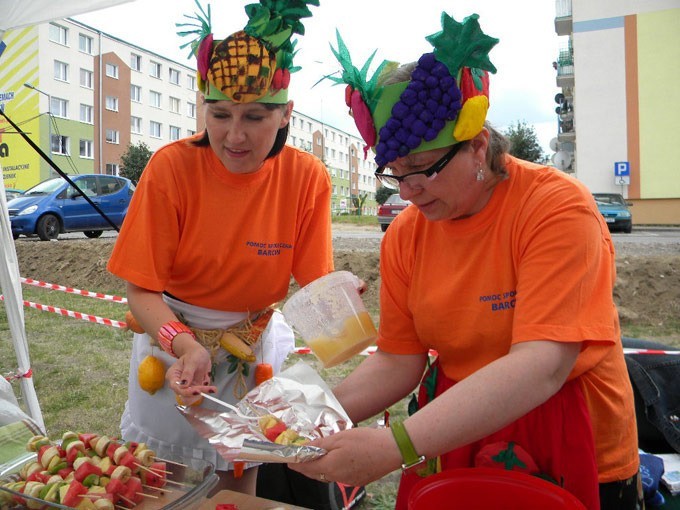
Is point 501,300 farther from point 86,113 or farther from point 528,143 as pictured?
point 86,113

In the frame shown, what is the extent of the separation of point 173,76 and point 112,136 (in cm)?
807

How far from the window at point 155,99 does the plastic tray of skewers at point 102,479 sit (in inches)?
1630

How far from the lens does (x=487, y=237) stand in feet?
4.59

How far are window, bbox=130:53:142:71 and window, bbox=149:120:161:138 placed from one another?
3.48 meters

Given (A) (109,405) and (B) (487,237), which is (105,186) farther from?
(B) (487,237)

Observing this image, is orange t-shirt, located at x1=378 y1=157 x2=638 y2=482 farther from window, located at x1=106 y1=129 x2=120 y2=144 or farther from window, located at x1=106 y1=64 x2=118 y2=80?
window, located at x1=106 y1=64 x2=118 y2=80

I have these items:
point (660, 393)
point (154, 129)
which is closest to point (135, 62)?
point (154, 129)

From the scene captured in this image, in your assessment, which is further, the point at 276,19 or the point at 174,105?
the point at 174,105

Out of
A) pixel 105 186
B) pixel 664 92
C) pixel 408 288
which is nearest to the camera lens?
pixel 408 288

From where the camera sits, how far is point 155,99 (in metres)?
40.1

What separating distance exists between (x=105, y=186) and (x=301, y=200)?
1154 centimetres

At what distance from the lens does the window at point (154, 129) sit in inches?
1567

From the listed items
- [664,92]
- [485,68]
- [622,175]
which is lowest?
[485,68]

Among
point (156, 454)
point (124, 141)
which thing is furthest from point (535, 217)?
point (124, 141)
